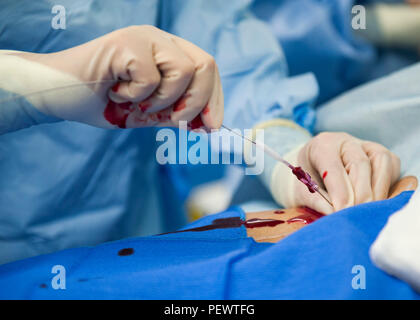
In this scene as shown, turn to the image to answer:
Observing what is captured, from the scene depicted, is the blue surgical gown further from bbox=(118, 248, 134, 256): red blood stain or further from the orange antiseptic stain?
the orange antiseptic stain

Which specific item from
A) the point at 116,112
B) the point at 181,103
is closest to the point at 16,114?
the point at 116,112

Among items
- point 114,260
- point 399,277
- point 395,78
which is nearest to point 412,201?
point 399,277

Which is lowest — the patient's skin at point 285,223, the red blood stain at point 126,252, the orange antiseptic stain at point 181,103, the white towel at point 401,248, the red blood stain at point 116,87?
the white towel at point 401,248

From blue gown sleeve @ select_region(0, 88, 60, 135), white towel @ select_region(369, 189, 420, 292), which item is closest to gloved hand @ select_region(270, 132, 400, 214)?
white towel @ select_region(369, 189, 420, 292)

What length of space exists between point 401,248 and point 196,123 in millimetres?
407

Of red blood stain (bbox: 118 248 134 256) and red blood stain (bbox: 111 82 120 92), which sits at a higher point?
red blood stain (bbox: 111 82 120 92)

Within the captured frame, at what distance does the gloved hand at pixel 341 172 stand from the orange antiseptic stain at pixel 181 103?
13.1 inches

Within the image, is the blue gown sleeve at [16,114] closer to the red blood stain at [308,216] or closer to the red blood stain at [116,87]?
the red blood stain at [116,87]

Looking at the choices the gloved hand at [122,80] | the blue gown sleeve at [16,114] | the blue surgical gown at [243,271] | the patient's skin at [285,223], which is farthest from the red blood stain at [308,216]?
the blue gown sleeve at [16,114]

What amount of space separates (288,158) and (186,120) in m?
0.38

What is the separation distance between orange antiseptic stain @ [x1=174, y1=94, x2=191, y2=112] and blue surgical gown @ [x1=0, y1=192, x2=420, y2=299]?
10.1 inches

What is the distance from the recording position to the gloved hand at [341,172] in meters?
0.85

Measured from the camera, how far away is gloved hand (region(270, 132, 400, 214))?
85 centimetres

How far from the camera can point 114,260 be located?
764 mm
